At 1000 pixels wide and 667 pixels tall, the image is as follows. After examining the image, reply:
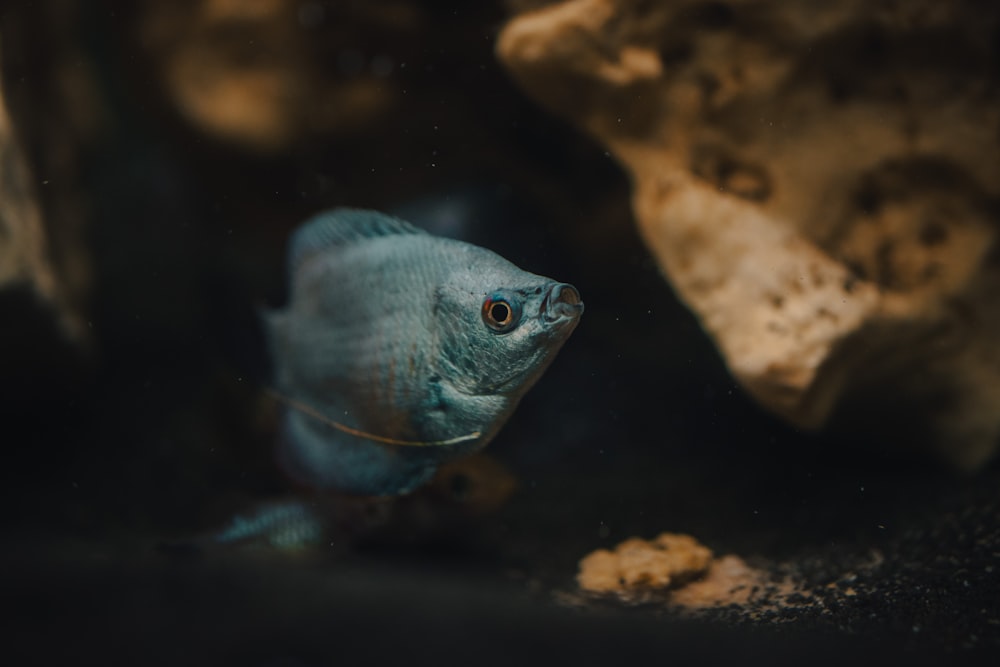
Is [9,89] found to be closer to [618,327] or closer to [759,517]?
[618,327]

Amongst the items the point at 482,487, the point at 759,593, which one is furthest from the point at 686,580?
Result: the point at 482,487

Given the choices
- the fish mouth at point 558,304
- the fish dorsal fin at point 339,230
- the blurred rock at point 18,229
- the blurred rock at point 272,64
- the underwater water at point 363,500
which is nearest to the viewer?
the fish mouth at point 558,304

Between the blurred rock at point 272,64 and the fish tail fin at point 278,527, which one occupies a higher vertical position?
the blurred rock at point 272,64

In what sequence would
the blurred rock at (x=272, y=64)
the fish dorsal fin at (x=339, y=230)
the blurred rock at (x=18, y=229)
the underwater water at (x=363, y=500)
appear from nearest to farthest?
1. the fish dorsal fin at (x=339, y=230)
2. the underwater water at (x=363, y=500)
3. the blurred rock at (x=272, y=64)
4. the blurred rock at (x=18, y=229)

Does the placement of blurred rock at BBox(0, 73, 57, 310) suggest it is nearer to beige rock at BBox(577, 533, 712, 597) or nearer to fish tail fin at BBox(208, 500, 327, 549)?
fish tail fin at BBox(208, 500, 327, 549)

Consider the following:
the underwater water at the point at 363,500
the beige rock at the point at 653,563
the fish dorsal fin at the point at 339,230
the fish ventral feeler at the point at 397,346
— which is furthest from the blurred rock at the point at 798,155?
the fish ventral feeler at the point at 397,346

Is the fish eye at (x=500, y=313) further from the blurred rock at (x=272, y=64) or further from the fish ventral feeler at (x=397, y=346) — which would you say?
the blurred rock at (x=272, y=64)

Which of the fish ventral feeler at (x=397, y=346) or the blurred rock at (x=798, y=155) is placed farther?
the blurred rock at (x=798, y=155)

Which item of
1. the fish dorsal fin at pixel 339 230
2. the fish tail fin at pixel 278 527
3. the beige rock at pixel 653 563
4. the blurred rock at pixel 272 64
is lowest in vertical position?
the fish tail fin at pixel 278 527
